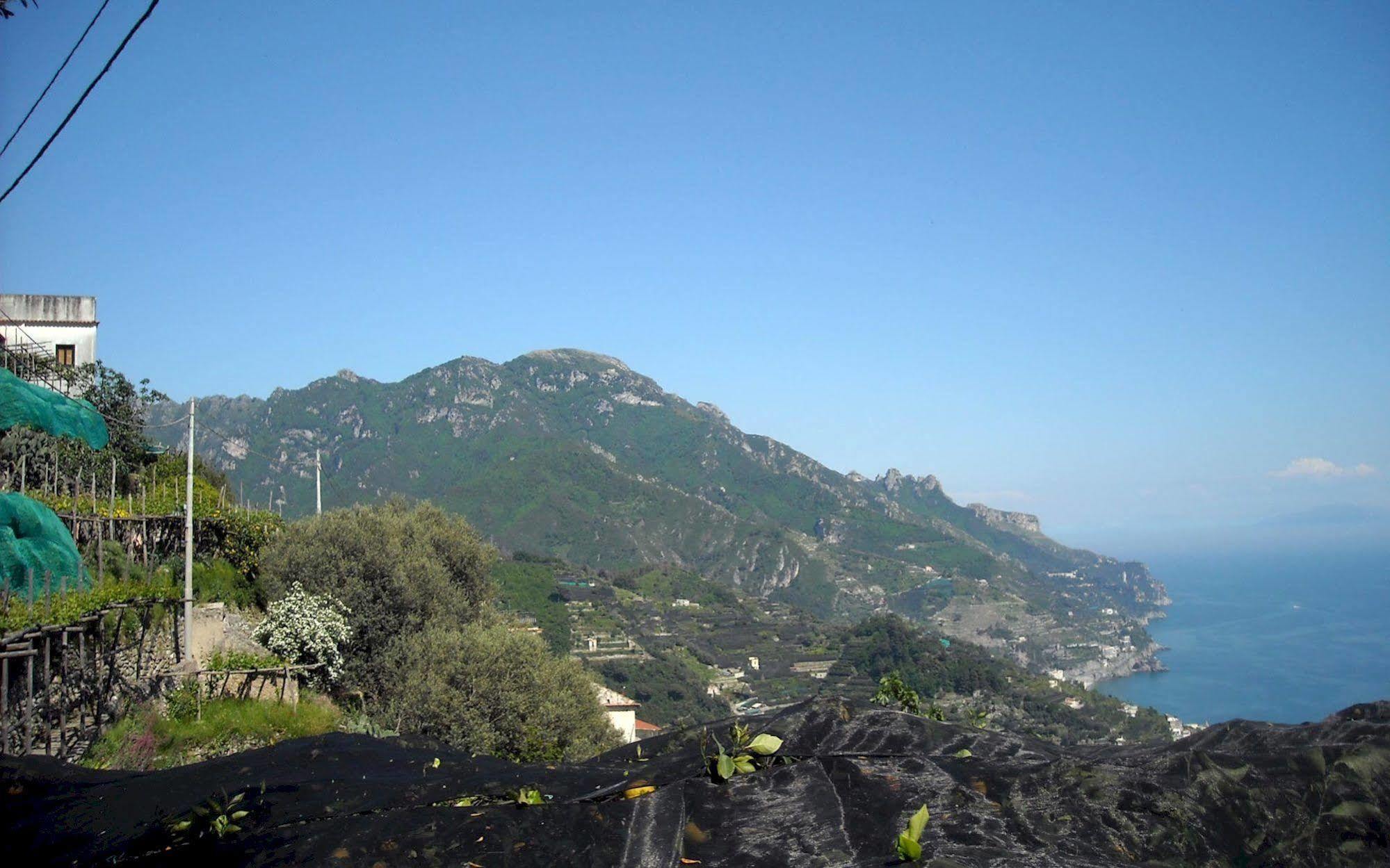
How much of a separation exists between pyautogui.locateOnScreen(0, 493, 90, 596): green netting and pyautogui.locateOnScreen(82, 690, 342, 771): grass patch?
2.31 m

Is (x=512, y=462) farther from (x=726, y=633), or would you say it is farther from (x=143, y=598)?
(x=143, y=598)

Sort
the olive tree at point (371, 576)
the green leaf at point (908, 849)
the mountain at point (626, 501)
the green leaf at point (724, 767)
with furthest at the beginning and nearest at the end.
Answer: the mountain at point (626, 501) < the olive tree at point (371, 576) < the green leaf at point (724, 767) < the green leaf at point (908, 849)

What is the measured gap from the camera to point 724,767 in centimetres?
405

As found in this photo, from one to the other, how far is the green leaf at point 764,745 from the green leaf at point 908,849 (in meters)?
1.02

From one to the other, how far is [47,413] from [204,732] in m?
9.59

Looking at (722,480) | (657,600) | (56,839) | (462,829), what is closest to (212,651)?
(56,839)

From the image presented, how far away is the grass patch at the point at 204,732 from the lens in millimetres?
11844

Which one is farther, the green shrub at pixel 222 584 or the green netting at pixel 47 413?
the green shrub at pixel 222 584

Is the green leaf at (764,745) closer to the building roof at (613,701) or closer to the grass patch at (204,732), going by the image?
the grass patch at (204,732)

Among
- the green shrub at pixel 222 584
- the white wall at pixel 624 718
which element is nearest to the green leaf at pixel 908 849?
the green shrub at pixel 222 584

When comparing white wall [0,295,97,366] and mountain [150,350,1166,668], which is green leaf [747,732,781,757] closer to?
white wall [0,295,97,366]

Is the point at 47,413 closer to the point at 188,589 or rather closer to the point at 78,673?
the point at 188,589

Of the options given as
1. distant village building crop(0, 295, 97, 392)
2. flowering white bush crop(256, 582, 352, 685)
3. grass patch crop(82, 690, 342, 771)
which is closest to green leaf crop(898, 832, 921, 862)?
grass patch crop(82, 690, 342, 771)

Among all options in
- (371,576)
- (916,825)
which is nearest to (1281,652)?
(371,576)
